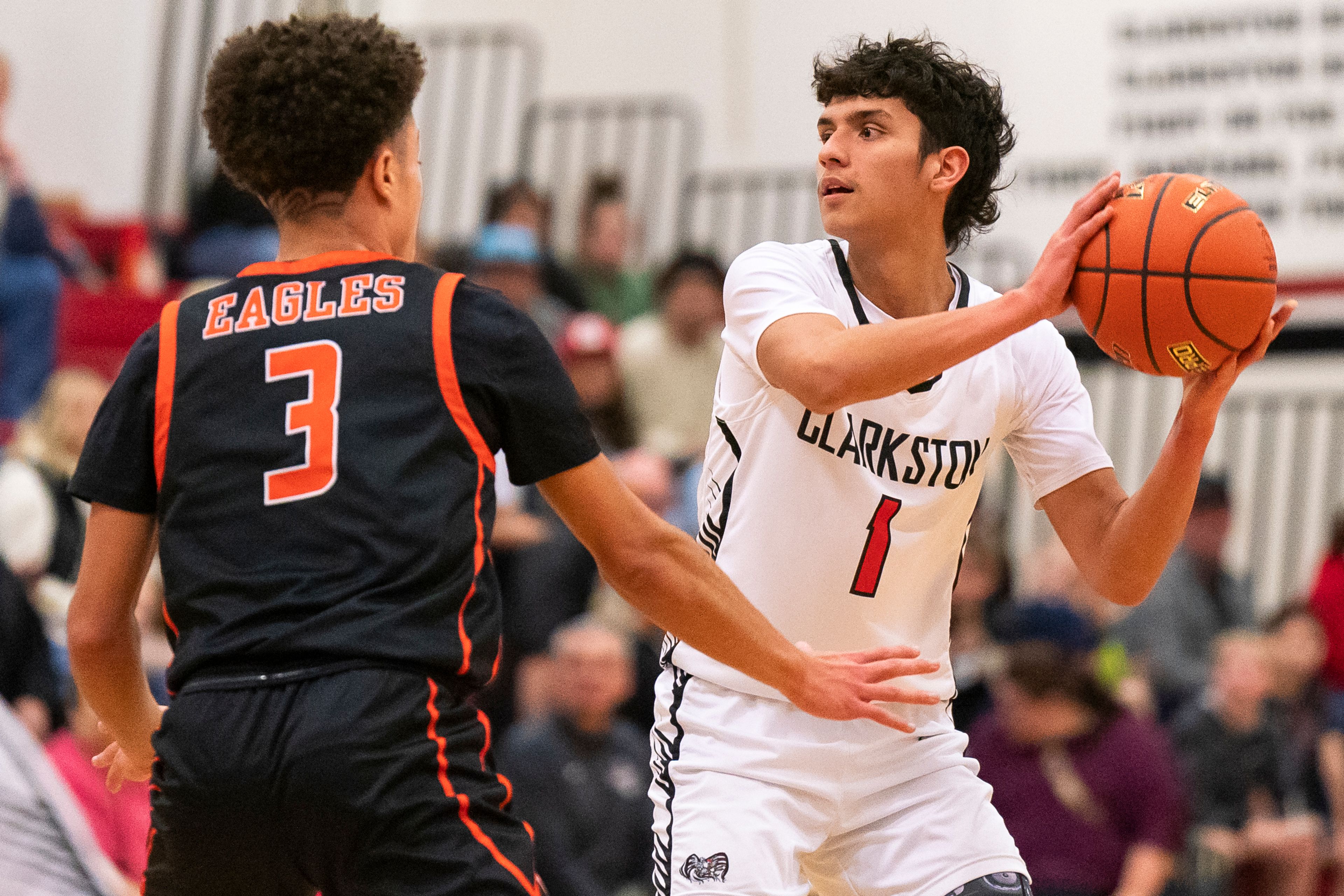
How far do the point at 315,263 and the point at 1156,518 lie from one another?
1.82m

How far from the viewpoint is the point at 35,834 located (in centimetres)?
305

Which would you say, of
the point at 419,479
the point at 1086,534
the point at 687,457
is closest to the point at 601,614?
the point at 687,457

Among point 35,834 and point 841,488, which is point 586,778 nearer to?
point 841,488

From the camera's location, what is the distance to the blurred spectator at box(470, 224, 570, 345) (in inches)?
364

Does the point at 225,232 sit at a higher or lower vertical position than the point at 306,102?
lower

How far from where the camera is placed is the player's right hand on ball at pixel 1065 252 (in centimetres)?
315

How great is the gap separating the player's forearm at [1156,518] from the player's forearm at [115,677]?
76.9 inches

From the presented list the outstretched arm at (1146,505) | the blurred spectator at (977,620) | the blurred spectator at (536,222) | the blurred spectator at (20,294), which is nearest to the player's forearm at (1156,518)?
the outstretched arm at (1146,505)

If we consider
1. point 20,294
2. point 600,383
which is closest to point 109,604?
point 600,383

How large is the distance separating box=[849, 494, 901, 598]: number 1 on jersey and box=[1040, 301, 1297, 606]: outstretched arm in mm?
452

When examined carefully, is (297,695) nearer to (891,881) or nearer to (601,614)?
(891,881)

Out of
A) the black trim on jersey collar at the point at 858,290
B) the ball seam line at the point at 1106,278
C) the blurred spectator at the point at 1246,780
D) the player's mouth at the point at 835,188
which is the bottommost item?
the blurred spectator at the point at 1246,780

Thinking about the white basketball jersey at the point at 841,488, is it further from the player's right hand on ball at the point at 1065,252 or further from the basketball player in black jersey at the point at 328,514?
the basketball player in black jersey at the point at 328,514

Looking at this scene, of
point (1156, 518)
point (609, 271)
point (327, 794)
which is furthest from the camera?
point (609, 271)
